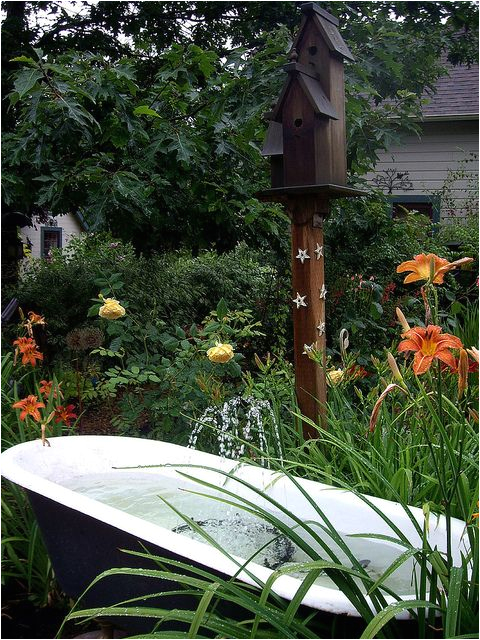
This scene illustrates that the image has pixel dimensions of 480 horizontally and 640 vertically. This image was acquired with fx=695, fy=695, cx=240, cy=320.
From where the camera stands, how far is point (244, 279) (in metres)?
5.89

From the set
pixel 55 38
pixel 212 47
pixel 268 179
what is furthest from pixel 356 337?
pixel 55 38

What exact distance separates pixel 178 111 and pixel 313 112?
1.38 metres

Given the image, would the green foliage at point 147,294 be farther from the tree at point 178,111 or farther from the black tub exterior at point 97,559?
the black tub exterior at point 97,559

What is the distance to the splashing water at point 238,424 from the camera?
2.83 metres

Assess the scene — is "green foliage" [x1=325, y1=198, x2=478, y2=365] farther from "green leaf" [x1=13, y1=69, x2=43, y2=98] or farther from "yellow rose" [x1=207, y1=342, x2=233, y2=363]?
"green leaf" [x1=13, y1=69, x2=43, y2=98]

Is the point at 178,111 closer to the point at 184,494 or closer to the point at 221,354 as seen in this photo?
the point at 221,354

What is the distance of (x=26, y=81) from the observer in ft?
9.85

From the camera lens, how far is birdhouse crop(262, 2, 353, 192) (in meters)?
2.73

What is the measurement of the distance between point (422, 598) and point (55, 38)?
15.2 ft

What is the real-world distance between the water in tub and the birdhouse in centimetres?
127

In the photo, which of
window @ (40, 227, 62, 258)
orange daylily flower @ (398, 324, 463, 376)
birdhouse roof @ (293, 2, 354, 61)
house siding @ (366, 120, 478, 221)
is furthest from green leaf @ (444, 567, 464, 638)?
window @ (40, 227, 62, 258)

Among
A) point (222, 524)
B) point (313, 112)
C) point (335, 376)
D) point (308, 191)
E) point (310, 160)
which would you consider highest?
point (313, 112)

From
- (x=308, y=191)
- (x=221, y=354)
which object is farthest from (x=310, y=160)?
(x=221, y=354)

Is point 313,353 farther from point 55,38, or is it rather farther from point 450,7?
point 55,38
